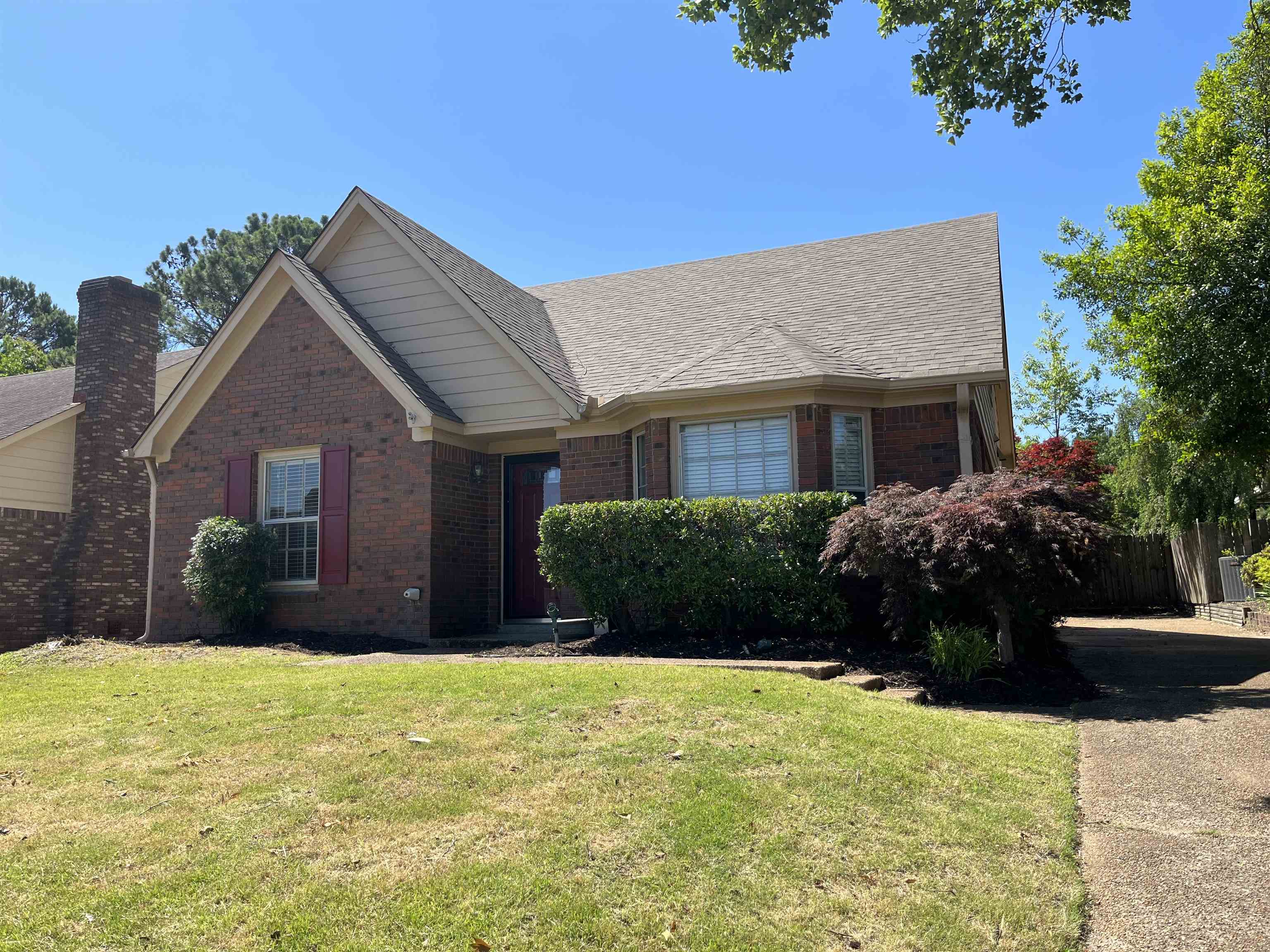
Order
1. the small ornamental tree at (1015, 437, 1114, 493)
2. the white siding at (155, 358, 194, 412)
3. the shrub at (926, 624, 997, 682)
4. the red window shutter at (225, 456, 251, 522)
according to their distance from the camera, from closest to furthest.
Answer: the shrub at (926, 624, 997, 682) < the red window shutter at (225, 456, 251, 522) < the white siding at (155, 358, 194, 412) < the small ornamental tree at (1015, 437, 1114, 493)

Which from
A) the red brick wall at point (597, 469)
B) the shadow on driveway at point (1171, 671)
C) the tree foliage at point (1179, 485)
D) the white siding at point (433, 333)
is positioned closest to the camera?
the shadow on driveway at point (1171, 671)

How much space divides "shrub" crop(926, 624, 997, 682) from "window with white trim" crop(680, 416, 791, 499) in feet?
11.7

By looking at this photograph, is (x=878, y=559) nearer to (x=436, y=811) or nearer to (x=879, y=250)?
(x=436, y=811)

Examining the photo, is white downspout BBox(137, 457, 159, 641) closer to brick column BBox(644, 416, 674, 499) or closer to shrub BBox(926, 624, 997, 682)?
brick column BBox(644, 416, 674, 499)

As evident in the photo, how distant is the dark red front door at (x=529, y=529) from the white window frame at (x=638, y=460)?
137cm

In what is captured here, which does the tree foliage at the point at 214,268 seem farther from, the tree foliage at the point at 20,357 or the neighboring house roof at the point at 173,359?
the neighboring house roof at the point at 173,359

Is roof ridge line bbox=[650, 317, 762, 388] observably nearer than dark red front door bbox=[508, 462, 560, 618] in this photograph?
Yes

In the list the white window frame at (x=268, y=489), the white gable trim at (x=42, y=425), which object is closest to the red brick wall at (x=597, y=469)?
the white window frame at (x=268, y=489)

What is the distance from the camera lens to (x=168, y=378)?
826 inches

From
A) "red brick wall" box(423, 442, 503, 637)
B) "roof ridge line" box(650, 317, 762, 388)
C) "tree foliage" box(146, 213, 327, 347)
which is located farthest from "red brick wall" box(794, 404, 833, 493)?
"tree foliage" box(146, 213, 327, 347)

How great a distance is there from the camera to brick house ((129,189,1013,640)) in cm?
1171

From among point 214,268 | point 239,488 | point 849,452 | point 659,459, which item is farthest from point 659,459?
point 214,268

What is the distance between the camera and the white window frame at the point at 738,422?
11.6 meters

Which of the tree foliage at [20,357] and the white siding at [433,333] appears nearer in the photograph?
the white siding at [433,333]
